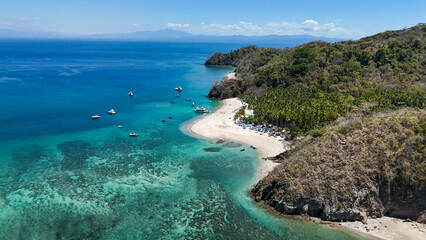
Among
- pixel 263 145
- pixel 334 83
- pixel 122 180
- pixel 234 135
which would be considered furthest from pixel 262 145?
pixel 334 83

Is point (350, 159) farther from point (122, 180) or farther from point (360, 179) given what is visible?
point (122, 180)

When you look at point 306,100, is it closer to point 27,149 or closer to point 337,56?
point 337,56

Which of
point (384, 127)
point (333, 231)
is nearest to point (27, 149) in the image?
point (333, 231)

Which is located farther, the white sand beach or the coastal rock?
the coastal rock

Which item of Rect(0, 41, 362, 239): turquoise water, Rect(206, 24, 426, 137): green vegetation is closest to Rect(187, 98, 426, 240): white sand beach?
Rect(0, 41, 362, 239): turquoise water

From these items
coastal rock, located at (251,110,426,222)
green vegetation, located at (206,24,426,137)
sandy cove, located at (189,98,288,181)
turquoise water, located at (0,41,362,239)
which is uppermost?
green vegetation, located at (206,24,426,137)


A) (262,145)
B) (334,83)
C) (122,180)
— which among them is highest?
(334,83)

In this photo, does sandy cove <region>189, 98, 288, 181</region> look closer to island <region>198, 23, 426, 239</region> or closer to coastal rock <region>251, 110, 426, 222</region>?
island <region>198, 23, 426, 239</region>
